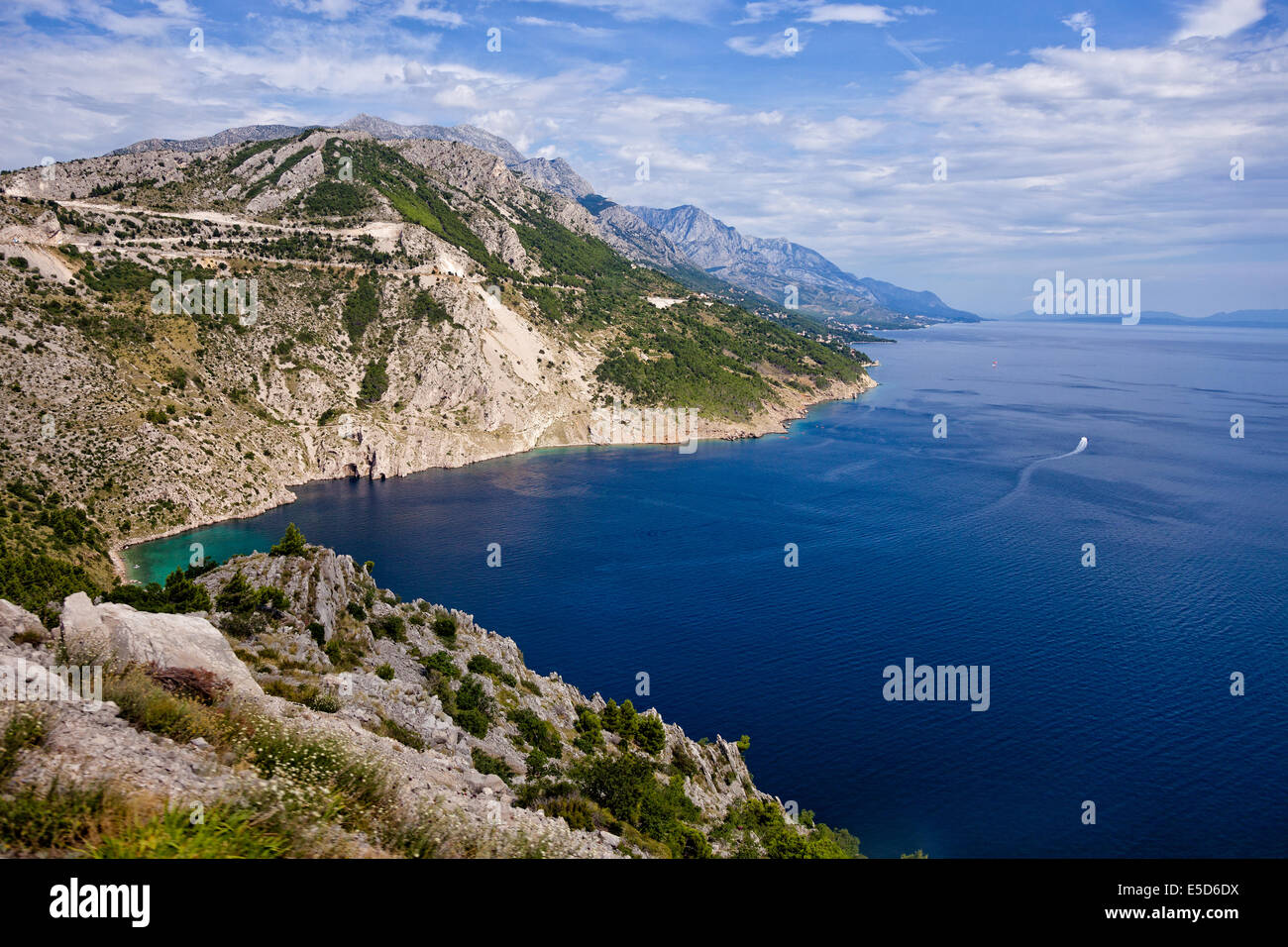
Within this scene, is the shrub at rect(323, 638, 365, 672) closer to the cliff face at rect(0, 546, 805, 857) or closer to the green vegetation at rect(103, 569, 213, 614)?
the cliff face at rect(0, 546, 805, 857)

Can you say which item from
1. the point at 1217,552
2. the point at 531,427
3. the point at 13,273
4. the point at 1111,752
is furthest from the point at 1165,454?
the point at 13,273

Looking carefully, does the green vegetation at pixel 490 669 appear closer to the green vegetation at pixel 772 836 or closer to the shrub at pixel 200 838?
the green vegetation at pixel 772 836

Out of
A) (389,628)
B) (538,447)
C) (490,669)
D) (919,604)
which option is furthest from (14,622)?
(538,447)

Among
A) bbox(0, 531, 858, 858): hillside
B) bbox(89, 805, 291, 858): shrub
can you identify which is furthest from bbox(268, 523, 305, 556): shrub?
bbox(89, 805, 291, 858): shrub

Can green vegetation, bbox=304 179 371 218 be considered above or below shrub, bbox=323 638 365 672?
above
